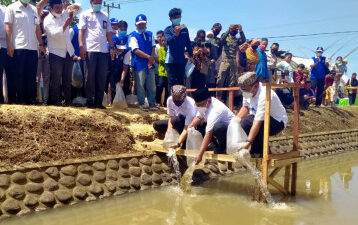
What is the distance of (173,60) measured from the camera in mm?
8031

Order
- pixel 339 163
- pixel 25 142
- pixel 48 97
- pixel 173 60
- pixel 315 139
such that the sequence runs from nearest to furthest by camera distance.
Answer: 1. pixel 25 142
2. pixel 48 97
3. pixel 173 60
4. pixel 339 163
5. pixel 315 139

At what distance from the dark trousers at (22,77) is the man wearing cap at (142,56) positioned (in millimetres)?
2183

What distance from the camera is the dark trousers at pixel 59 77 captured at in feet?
22.6

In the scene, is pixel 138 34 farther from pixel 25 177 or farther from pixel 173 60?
pixel 25 177

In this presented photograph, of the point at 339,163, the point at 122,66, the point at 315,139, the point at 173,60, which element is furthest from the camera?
the point at 315,139

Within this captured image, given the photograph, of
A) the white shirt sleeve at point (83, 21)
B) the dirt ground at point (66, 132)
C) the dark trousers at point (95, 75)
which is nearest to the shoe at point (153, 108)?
the dirt ground at point (66, 132)

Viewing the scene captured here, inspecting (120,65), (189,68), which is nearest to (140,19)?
(120,65)

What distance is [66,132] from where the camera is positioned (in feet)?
19.9

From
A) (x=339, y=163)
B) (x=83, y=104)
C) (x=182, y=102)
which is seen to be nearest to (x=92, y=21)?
(x=83, y=104)

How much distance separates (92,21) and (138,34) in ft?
3.83

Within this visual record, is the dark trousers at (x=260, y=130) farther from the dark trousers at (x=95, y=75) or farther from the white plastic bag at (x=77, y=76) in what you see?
the white plastic bag at (x=77, y=76)

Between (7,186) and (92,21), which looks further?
(92,21)

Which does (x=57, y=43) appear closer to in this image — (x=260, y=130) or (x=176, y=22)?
(x=176, y=22)

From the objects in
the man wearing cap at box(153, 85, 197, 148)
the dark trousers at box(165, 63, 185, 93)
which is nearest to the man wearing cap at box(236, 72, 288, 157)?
the man wearing cap at box(153, 85, 197, 148)
